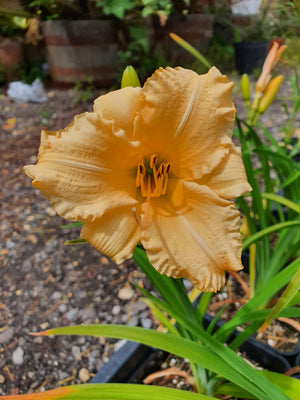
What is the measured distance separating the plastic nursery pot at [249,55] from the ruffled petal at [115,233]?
11.6 ft

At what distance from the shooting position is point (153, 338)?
27.7 inches

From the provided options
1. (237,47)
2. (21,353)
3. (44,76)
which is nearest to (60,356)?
(21,353)

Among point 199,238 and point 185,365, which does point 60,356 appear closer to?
point 185,365

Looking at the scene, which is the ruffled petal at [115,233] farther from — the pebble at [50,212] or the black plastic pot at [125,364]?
the pebble at [50,212]

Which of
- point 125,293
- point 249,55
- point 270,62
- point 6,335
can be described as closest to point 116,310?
point 125,293

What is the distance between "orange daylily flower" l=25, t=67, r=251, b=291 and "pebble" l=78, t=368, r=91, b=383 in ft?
2.55

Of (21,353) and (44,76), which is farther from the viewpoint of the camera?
(44,76)

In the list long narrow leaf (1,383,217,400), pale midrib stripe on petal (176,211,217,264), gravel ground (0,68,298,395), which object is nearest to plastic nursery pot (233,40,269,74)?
gravel ground (0,68,298,395)

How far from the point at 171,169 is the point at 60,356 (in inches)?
36.4

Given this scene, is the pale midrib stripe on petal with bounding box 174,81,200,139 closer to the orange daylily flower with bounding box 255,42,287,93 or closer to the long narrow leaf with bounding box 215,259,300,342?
the long narrow leaf with bounding box 215,259,300,342

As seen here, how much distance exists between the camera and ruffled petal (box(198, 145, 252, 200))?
2.06 ft

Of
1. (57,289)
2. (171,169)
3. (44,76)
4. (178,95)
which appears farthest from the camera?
(44,76)

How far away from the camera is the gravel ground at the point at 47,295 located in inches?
46.9

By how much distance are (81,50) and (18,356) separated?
2732 mm
